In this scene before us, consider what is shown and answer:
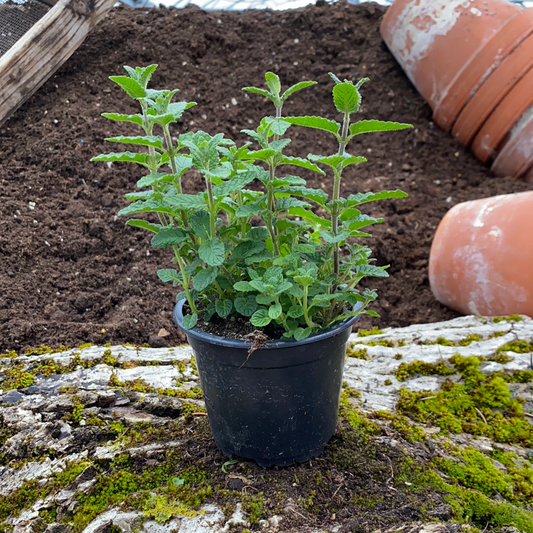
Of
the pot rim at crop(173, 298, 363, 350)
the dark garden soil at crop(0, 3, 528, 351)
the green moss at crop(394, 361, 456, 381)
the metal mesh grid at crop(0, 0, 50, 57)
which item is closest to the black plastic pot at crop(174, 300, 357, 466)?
the pot rim at crop(173, 298, 363, 350)

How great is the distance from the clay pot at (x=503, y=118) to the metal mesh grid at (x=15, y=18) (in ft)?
11.7

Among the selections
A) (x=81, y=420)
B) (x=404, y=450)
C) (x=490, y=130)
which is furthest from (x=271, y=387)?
(x=490, y=130)

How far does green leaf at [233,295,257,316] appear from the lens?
122cm

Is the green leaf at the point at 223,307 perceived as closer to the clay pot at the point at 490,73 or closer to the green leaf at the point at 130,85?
the green leaf at the point at 130,85

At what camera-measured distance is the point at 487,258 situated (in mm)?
2533

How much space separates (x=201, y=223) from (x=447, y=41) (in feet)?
12.2

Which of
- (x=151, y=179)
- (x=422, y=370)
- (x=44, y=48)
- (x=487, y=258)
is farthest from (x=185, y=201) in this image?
(x=44, y=48)

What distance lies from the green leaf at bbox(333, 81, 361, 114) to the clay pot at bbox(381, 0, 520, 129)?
333cm

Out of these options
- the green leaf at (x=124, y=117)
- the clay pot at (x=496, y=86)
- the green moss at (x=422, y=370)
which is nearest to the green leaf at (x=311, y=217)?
the green leaf at (x=124, y=117)

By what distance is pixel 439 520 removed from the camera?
1.15 meters

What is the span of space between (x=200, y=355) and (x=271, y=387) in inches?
8.2

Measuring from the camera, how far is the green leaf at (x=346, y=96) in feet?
3.51

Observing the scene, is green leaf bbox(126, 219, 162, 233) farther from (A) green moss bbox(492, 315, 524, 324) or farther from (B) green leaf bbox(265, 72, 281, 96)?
(A) green moss bbox(492, 315, 524, 324)

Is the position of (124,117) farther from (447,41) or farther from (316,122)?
(447,41)
